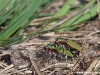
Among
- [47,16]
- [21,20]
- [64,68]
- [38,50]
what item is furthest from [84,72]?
[47,16]

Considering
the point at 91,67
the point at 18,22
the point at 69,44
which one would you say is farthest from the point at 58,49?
the point at 18,22

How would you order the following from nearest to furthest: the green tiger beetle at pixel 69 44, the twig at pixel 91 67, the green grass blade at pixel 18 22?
the twig at pixel 91 67 → the green tiger beetle at pixel 69 44 → the green grass blade at pixel 18 22

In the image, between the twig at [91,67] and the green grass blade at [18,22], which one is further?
the green grass blade at [18,22]

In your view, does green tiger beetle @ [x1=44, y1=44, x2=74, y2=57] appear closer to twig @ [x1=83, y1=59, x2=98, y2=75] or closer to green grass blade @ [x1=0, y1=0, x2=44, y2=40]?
twig @ [x1=83, y1=59, x2=98, y2=75]

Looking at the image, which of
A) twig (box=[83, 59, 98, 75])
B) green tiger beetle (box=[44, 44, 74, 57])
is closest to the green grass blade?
green tiger beetle (box=[44, 44, 74, 57])

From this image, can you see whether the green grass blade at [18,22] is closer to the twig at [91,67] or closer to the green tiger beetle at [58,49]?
the green tiger beetle at [58,49]

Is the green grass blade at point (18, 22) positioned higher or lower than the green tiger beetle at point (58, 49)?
higher

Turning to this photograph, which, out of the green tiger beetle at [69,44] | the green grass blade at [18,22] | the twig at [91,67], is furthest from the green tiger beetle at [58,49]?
the green grass blade at [18,22]

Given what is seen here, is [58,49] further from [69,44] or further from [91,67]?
[91,67]

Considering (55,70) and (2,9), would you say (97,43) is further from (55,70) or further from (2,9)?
(2,9)

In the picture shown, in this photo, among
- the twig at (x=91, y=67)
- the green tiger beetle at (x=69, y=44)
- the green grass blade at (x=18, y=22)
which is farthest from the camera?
the green grass blade at (x=18, y=22)

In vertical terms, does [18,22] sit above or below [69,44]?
above

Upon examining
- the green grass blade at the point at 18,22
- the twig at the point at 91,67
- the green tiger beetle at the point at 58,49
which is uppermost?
the green grass blade at the point at 18,22
